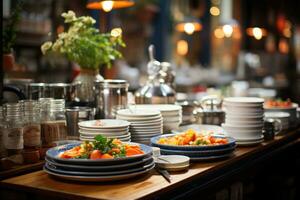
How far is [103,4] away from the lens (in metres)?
3.25

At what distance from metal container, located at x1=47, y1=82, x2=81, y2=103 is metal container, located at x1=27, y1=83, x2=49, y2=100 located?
3 centimetres

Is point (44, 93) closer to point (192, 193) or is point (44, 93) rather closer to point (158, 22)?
point (192, 193)

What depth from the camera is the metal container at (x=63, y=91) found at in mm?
2732

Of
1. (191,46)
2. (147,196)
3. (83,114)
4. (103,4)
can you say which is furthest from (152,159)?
(191,46)

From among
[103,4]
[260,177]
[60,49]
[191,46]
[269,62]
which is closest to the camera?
[60,49]

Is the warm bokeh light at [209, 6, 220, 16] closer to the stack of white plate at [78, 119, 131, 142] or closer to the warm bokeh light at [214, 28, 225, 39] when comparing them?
the warm bokeh light at [214, 28, 225, 39]

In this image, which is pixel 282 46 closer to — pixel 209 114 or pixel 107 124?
pixel 209 114

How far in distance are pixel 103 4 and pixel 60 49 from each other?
1.81 feet

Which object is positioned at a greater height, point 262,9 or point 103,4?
point 262,9

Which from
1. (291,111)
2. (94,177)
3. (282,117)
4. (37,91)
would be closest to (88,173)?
(94,177)

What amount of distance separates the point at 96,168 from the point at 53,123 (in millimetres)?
550

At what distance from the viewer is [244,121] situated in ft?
9.41

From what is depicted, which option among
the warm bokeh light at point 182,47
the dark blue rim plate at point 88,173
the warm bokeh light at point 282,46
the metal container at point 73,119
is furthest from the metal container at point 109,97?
the warm bokeh light at point 282,46

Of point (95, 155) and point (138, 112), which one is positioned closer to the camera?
point (95, 155)
